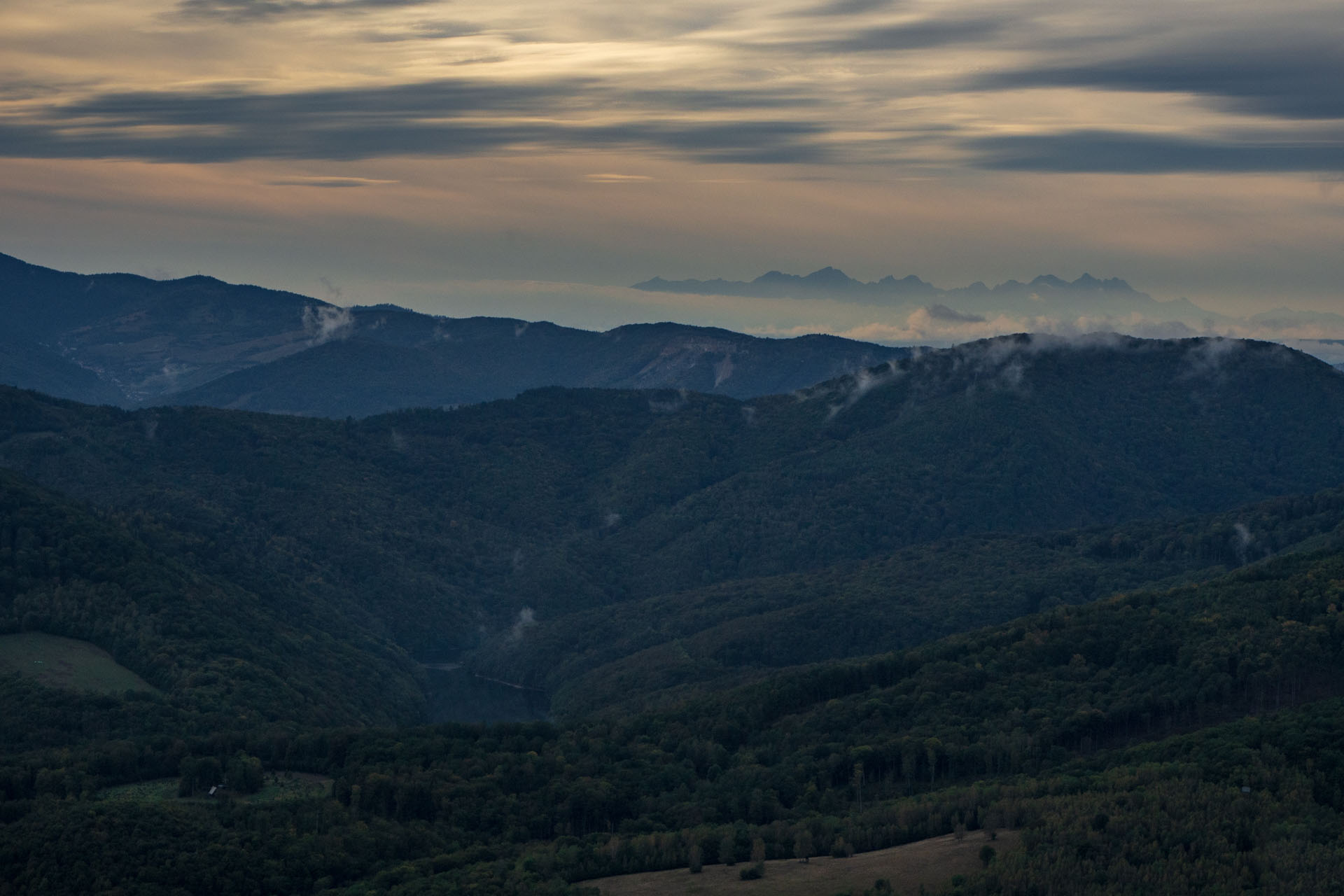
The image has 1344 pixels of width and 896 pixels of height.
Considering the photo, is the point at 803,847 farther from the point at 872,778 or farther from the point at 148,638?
the point at 148,638

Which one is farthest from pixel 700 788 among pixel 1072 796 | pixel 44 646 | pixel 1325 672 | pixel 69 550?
pixel 69 550

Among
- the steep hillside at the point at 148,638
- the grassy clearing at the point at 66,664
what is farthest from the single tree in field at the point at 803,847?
the grassy clearing at the point at 66,664

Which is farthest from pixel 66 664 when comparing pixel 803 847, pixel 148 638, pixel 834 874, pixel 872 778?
pixel 834 874

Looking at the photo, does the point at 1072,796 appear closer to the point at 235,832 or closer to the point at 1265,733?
the point at 1265,733

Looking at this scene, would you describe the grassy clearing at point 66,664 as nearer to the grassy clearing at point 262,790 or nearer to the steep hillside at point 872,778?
the steep hillside at point 872,778

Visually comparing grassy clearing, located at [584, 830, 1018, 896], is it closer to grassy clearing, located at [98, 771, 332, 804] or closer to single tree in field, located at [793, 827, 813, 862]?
single tree in field, located at [793, 827, 813, 862]

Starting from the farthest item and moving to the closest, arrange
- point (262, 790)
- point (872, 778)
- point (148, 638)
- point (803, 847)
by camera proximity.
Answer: point (148, 638) < point (872, 778) < point (262, 790) < point (803, 847)
